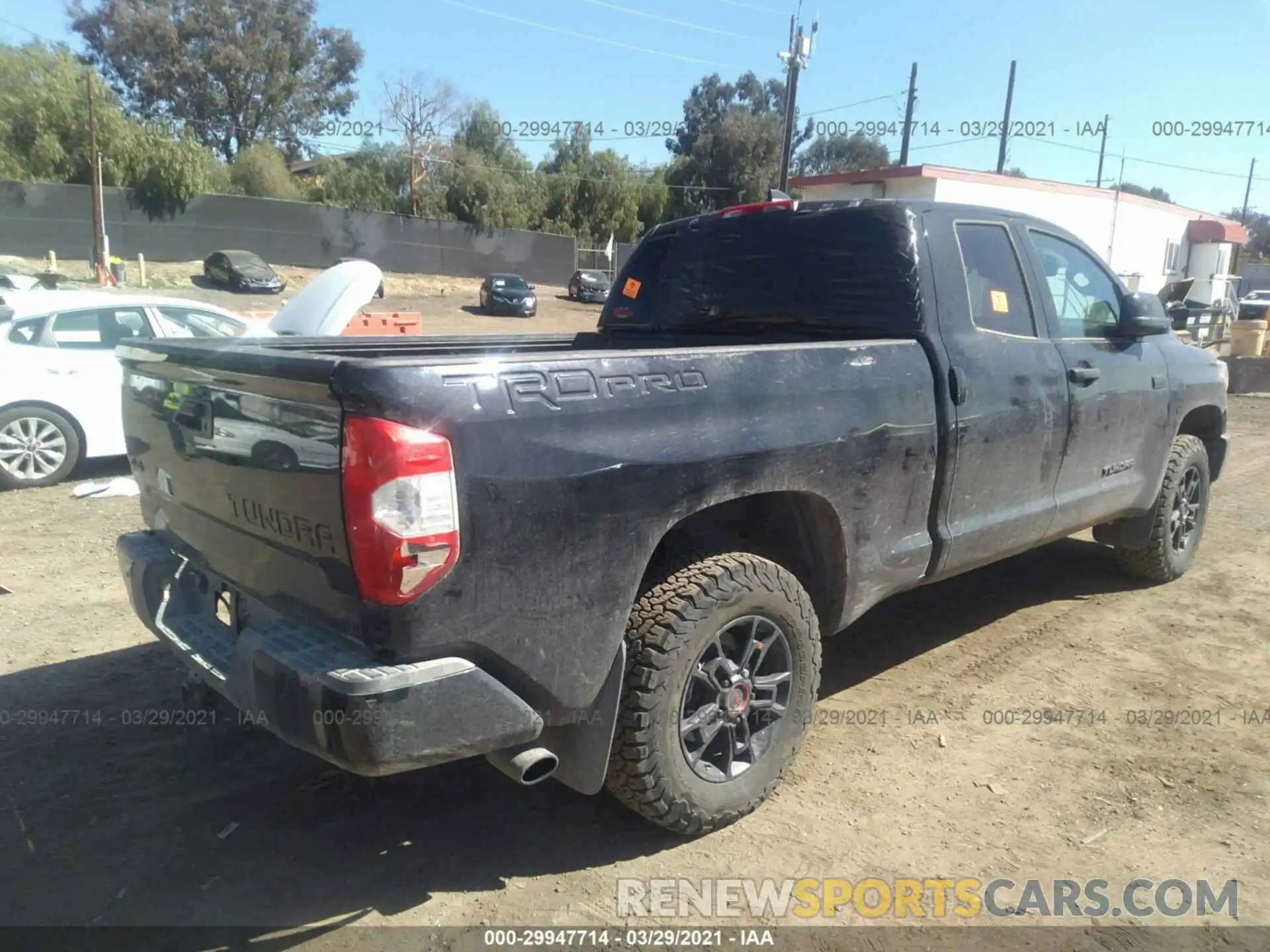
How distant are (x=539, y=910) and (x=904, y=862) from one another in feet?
3.76

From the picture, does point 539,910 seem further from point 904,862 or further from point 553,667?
point 904,862

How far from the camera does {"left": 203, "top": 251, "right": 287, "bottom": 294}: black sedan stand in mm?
30328

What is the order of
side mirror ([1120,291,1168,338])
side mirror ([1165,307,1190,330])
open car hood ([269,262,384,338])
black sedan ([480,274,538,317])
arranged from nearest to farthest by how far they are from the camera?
1. side mirror ([1120,291,1168,338])
2. open car hood ([269,262,384,338])
3. side mirror ([1165,307,1190,330])
4. black sedan ([480,274,538,317])

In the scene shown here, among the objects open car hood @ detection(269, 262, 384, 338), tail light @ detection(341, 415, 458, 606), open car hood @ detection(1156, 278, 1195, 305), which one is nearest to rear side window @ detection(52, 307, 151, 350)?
open car hood @ detection(269, 262, 384, 338)

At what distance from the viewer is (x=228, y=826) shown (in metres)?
3.08

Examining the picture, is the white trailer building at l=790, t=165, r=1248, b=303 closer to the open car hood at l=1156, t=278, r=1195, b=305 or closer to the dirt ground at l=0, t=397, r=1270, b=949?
the open car hood at l=1156, t=278, r=1195, b=305

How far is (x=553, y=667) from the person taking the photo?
2525 mm

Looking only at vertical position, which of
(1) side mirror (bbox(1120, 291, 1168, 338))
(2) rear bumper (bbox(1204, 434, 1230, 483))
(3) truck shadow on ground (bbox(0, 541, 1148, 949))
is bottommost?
(3) truck shadow on ground (bbox(0, 541, 1148, 949))

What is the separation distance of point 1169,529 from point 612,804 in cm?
378

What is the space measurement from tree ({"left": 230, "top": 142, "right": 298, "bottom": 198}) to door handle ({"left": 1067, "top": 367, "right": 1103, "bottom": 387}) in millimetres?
43089

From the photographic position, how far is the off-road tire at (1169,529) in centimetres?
521

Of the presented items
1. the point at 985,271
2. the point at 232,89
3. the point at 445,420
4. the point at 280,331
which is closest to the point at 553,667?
the point at 445,420

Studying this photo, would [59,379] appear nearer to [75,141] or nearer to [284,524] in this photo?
[284,524]

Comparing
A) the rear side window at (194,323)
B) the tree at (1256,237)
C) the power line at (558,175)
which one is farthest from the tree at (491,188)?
the tree at (1256,237)
